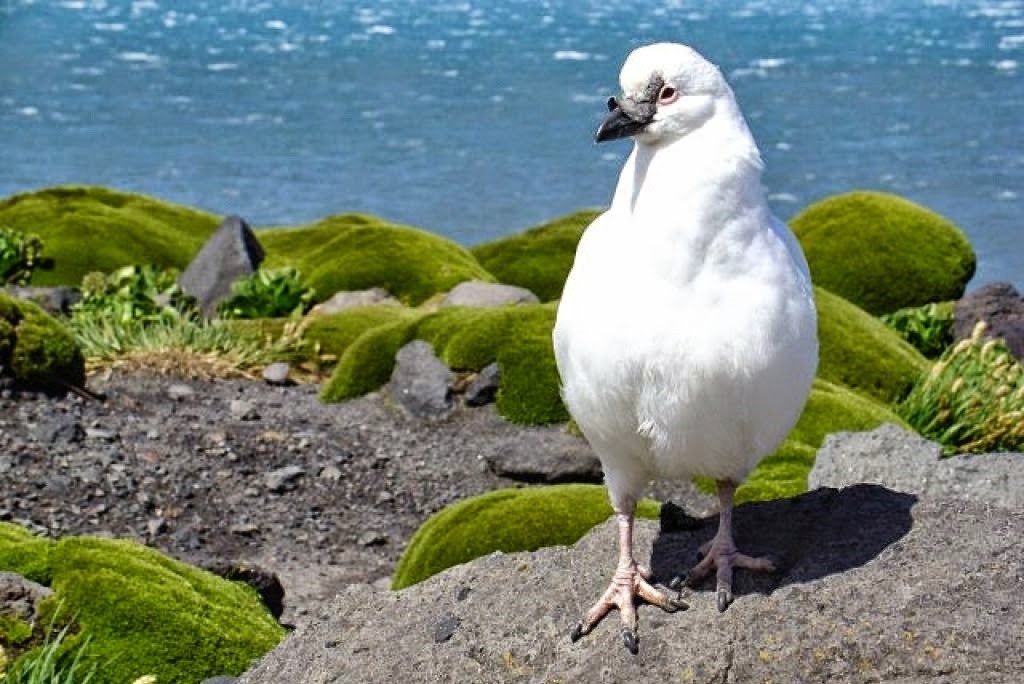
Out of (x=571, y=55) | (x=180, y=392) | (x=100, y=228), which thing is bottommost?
(x=571, y=55)

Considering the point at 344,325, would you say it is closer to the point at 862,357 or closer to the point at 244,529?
the point at 244,529

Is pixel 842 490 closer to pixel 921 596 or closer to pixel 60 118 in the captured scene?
pixel 921 596

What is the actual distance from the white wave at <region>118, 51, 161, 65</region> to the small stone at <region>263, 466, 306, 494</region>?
6913cm

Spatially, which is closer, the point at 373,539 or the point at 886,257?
the point at 373,539

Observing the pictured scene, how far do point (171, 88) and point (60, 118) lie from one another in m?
11.5

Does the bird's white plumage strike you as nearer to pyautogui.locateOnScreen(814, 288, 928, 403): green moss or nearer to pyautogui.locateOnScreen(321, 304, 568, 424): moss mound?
pyautogui.locateOnScreen(321, 304, 568, 424): moss mound

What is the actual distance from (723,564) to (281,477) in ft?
26.0

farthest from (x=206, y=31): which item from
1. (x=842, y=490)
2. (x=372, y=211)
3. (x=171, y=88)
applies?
(x=842, y=490)

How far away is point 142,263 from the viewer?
22266mm

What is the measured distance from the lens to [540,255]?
21.6 m

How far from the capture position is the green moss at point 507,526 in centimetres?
1029

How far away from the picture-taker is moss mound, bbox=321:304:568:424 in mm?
14781

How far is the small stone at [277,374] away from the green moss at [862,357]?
535 cm

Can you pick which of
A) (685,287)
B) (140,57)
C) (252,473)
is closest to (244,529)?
(252,473)
